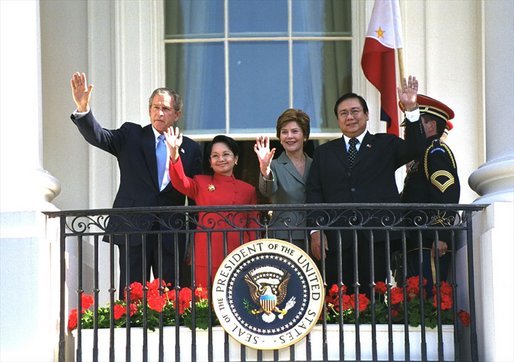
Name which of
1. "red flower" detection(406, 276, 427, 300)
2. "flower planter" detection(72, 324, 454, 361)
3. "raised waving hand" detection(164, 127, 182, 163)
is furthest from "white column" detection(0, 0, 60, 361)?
"red flower" detection(406, 276, 427, 300)

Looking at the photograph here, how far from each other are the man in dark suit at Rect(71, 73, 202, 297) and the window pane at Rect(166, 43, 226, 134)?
143cm

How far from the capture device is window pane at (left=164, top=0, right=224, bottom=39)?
38.3 feet

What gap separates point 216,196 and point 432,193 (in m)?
1.45

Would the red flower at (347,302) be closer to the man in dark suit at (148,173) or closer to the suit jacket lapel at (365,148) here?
the suit jacket lapel at (365,148)

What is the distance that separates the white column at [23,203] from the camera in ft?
30.2

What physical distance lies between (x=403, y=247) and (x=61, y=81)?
3587mm

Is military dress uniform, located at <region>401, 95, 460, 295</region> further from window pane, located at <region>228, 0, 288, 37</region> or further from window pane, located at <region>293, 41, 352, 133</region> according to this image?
window pane, located at <region>228, 0, 288, 37</region>

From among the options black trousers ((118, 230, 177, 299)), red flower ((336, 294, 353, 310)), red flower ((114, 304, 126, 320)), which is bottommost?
red flower ((114, 304, 126, 320))

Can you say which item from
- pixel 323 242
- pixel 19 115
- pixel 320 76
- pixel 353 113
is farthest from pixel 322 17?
pixel 19 115

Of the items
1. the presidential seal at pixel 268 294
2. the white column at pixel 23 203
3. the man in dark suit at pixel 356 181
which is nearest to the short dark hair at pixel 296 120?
the man in dark suit at pixel 356 181

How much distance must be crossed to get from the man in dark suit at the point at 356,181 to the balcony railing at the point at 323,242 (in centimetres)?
4

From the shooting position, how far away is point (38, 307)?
924 centimetres

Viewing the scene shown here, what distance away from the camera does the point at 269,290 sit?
9.12m

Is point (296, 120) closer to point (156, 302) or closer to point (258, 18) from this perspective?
point (156, 302)
